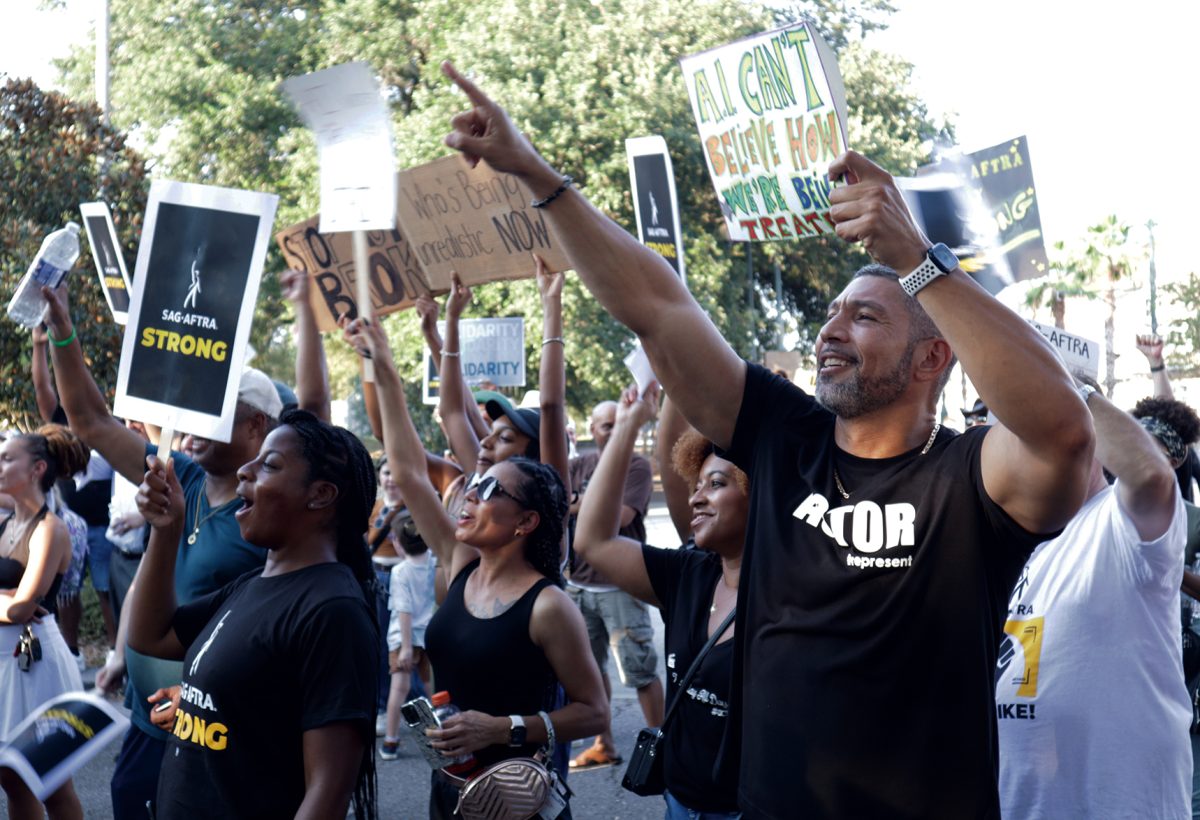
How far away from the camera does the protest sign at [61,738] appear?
259cm

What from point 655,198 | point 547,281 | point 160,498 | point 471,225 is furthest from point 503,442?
point 160,498

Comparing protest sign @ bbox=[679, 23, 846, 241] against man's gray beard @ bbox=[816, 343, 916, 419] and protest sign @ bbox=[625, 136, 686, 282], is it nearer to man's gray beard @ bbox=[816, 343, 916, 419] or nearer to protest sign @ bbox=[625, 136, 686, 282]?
protest sign @ bbox=[625, 136, 686, 282]

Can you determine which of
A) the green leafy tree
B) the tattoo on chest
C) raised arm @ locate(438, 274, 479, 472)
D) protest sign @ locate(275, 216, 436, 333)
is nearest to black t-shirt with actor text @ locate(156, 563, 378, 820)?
the tattoo on chest

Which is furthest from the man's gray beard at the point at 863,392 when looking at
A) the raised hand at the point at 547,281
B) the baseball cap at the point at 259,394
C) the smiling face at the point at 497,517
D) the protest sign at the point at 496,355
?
the protest sign at the point at 496,355

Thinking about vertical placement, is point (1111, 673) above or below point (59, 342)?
below

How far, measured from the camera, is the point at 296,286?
4773 millimetres

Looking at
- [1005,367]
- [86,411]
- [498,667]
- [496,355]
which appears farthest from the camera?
[496,355]

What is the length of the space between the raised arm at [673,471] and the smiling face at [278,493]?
1.21 meters

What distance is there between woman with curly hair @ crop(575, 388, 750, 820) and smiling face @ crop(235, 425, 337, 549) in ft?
3.05

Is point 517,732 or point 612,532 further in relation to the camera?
point 612,532

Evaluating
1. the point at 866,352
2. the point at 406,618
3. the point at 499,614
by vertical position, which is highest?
the point at 866,352

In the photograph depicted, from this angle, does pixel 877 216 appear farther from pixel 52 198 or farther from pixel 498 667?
pixel 52 198

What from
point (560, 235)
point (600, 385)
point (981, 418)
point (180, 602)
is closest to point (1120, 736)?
point (560, 235)

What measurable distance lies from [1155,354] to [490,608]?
4.21m
